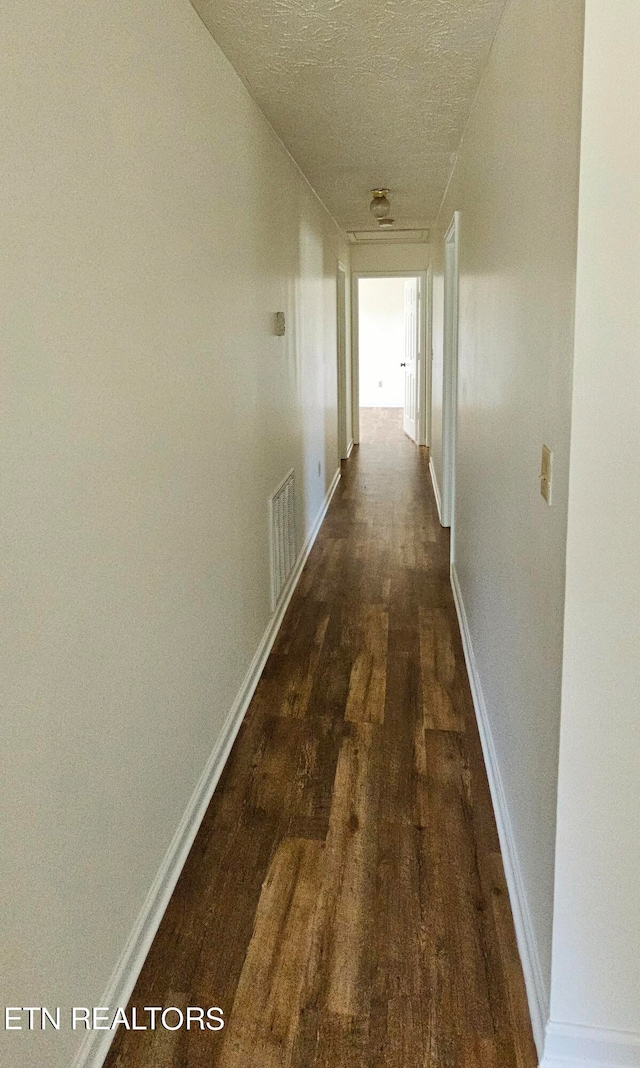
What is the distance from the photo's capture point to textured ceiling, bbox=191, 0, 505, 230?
6.86 ft

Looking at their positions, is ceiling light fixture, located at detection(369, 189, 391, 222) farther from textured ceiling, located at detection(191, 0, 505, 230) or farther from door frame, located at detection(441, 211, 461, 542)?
textured ceiling, located at detection(191, 0, 505, 230)

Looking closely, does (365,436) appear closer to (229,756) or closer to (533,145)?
(229,756)

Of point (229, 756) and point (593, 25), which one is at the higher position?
point (593, 25)

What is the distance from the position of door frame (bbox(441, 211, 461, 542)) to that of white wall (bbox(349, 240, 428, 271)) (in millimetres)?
2936

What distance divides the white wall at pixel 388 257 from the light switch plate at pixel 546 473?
6.89 m

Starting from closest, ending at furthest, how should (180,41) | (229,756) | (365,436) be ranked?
(180,41)
(229,756)
(365,436)

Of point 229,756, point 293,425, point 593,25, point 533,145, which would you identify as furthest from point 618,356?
point 293,425

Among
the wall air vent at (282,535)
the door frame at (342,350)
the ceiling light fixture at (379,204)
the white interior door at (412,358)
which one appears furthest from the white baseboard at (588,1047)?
the white interior door at (412,358)

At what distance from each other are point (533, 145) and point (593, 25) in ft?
1.59

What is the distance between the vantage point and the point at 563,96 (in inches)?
53.3

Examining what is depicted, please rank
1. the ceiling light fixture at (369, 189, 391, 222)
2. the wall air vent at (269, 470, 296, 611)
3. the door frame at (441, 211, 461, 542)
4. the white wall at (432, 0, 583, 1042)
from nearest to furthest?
the white wall at (432, 0, 583, 1042)
the wall air vent at (269, 470, 296, 611)
the door frame at (441, 211, 461, 542)
the ceiling light fixture at (369, 189, 391, 222)

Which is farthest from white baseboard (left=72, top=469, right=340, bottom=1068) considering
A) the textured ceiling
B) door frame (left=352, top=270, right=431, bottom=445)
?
door frame (left=352, top=270, right=431, bottom=445)

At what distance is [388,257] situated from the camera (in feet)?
26.0

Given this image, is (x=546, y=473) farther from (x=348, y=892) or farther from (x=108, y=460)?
(x=348, y=892)
